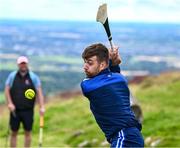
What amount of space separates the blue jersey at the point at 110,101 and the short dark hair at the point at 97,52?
0.20m

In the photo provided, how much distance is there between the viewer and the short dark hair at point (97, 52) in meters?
8.10

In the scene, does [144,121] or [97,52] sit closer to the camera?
[97,52]

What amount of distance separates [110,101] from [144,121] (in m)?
16.0

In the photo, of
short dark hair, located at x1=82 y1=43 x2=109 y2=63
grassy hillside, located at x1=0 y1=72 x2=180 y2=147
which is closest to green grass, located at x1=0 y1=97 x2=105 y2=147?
grassy hillside, located at x1=0 y1=72 x2=180 y2=147

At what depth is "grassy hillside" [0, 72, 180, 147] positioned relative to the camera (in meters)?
21.3

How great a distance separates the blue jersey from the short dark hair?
0.20 metres

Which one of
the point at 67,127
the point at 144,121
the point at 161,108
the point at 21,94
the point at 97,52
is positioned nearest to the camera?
the point at 97,52

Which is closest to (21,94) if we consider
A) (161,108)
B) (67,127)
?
(67,127)

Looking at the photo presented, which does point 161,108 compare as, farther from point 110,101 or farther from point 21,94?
point 110,101

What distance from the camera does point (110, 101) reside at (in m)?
8.18

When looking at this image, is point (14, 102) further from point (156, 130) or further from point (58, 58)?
point (58, 58)

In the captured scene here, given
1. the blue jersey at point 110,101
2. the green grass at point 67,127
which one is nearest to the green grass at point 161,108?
the green grass at point 67,127

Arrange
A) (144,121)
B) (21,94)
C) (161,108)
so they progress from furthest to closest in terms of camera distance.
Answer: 1. (161,108)
2. (144,121)
3. (21,94)

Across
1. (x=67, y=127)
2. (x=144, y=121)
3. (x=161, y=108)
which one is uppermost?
(x=144, y=121)
